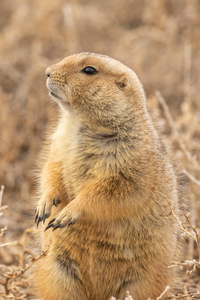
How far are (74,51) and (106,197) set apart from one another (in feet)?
8.01

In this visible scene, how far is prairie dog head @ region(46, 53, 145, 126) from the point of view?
3.65 m

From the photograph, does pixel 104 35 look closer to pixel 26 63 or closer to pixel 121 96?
pixel 26 63

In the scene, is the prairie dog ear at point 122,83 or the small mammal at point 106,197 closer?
the small mammal at point 106,197

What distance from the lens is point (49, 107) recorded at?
6.40 m

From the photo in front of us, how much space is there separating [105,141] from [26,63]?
4.09m

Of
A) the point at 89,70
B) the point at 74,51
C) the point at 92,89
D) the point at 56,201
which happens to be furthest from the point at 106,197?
the point at 74,51

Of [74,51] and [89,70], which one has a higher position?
[74,51]

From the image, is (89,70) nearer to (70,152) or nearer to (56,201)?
(70,152)

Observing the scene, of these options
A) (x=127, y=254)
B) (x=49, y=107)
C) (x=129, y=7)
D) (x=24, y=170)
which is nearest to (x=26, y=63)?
(x=49, y=107)

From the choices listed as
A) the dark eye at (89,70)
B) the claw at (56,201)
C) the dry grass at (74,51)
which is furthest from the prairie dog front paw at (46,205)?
the dry grass at (74,51)

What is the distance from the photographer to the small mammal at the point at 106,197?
3.54m

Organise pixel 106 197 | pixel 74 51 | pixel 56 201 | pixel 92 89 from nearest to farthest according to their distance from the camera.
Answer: pixel 106 197
pixel 92 89
pixel 56 201
pixel 74 51

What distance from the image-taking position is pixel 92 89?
3666 mm

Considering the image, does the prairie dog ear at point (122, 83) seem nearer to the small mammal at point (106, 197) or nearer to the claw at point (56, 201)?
the small mammal at point (106, 197)
